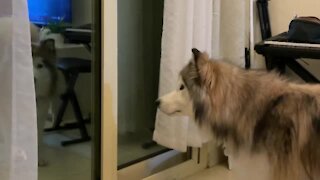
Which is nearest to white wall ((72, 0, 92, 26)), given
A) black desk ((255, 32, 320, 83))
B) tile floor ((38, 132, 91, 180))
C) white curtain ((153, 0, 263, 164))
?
white curtain ((153, 0, 263, 164))

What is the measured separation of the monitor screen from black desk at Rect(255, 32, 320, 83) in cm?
129

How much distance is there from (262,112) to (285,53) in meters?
1.06

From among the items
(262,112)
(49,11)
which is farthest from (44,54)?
(262,112)

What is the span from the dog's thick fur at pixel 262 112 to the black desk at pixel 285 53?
796 mm

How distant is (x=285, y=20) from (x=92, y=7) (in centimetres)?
165

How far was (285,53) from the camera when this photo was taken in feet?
9.20

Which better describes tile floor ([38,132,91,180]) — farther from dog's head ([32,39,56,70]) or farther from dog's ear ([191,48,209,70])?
dog's ear ([191,48,209,70])

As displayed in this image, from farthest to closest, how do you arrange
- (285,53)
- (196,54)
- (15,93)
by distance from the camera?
(285,53) < (196,54) < (15,93)

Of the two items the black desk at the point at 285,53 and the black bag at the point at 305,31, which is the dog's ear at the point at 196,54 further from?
the black bag at the point at 305,31

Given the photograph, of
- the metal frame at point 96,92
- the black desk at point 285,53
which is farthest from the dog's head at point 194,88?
the black desk at point 285,53

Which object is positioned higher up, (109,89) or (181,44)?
(181,44)

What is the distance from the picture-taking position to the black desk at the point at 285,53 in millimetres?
2713

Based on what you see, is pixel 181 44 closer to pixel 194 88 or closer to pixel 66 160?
pixel 194 88

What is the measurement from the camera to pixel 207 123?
1.93 meters
